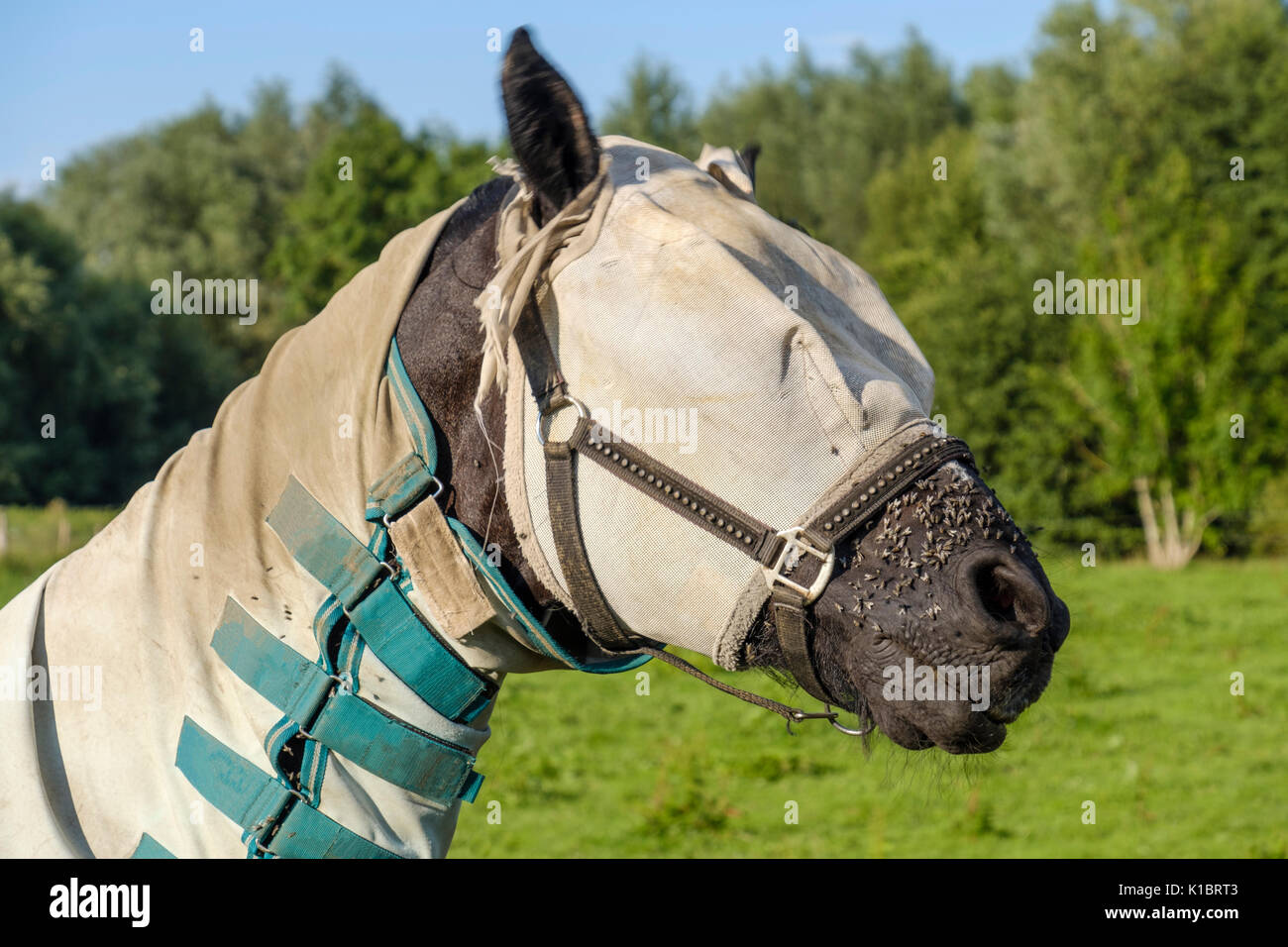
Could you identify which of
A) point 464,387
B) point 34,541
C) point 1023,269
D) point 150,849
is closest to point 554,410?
point 464,387

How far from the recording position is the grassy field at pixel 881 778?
9.23m

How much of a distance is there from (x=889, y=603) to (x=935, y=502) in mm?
178

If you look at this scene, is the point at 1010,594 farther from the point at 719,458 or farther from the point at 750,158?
the point at 750,158

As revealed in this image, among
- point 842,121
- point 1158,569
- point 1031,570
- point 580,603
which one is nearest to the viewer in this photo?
point 1031,570

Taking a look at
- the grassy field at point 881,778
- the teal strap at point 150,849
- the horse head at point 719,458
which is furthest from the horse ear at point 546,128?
the grassy field at point 881,778

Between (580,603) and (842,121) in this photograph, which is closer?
(580,603)

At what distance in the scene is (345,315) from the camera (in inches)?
85.4

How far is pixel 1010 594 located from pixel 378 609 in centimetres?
106

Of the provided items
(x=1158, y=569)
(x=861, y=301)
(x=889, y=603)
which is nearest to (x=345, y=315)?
(x=861, y=301)

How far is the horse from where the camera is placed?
183cm

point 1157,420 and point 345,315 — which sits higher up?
point 1157,420

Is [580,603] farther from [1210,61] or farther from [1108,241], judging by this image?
[1210,61]
